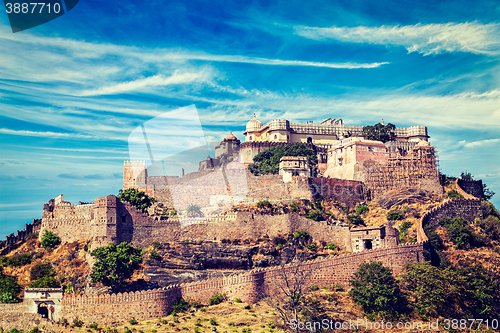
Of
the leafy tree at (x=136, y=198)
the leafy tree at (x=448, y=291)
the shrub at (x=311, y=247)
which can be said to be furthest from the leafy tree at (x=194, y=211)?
the leafy tree at (x=448, y=291)

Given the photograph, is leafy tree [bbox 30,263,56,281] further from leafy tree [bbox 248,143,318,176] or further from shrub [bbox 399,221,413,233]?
shrub [bbox 399,221,413,233]

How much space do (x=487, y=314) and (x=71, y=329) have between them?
3730 cm

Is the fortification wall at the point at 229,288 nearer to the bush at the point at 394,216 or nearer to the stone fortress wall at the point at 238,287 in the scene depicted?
the stone fortress wall at the point at 238,287

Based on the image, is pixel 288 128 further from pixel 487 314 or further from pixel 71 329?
pixel 71 329

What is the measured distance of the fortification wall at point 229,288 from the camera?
41.2 m

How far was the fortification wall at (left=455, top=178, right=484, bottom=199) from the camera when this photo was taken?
6931 cm

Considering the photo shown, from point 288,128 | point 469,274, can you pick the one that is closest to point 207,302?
point 469,274

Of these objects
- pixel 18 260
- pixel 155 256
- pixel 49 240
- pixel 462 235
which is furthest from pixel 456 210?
pixel 18 260

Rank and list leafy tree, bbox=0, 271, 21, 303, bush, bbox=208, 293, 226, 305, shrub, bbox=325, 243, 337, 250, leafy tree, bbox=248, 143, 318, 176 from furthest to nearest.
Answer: leafy tree, bbox=248, 143, 318, 176, shrub, bbox=325, 243, 337, 250, leafy tree, bbox=0, 271, 21, 303, bush, bbox=208, 293, 226, 305

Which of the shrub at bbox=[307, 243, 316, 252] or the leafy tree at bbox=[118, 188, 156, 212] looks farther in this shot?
the leafy tree at bbox=[118, 188, 156, 212]

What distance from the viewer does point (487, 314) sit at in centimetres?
4806

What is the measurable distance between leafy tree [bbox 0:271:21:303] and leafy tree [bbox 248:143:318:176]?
36.9 metres

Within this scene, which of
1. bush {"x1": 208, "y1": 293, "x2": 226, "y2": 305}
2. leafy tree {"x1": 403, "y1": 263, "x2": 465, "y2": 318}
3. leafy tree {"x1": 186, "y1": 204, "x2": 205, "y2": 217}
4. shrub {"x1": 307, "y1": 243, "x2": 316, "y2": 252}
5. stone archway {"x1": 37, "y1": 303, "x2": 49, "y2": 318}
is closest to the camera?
stone archway {"x1": 37, "y1": 303, "x2": 49, "y2": 318}

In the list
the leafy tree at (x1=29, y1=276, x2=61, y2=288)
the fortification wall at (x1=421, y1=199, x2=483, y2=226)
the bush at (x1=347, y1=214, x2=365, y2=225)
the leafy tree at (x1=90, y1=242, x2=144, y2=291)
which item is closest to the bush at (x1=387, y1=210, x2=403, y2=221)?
the bush at (x1=347, y1=214, x2=365, y2=225)
